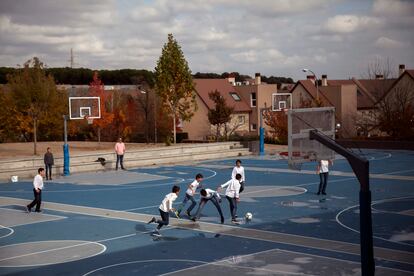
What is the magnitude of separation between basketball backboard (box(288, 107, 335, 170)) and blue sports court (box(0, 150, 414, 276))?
2631mm

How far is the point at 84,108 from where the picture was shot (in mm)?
41250

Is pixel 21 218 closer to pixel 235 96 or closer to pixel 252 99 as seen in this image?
pixel 252 99

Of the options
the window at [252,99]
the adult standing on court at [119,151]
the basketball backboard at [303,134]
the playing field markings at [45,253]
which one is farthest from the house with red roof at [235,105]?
Result: the basketball backboard at [303,134]

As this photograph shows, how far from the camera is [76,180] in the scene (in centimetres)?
3503

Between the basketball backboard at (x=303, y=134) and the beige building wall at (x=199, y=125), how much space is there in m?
50.9

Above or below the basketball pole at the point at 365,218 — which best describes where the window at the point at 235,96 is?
above

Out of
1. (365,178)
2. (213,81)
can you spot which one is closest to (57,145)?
(213,81)

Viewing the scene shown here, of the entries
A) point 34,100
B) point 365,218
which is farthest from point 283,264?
point 34,100

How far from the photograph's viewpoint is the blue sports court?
1609cm

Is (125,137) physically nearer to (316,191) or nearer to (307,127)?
Answer: (316,191)

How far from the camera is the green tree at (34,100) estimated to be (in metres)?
43.9

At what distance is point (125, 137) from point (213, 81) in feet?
58.5

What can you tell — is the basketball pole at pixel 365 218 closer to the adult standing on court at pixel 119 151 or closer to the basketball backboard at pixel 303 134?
the basketball backboard at pixel 303 134

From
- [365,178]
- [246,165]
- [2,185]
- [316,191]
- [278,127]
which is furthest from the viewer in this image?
[278,127]
